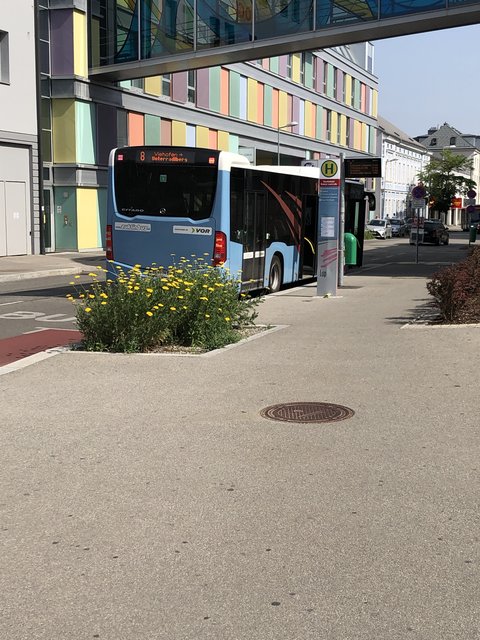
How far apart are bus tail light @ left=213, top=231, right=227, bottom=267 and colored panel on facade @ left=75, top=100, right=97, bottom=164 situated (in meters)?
20.4

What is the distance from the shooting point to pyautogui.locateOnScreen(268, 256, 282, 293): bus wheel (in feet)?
62.2

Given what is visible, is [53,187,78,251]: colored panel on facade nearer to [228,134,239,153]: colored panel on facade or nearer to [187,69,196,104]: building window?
[187,69,196,104]: building window

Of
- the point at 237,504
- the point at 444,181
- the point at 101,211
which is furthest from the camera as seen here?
the point at 444,181

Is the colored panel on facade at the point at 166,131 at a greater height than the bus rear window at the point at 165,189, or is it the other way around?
the colored panel on facade at the point at 166,131

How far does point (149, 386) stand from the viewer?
797cm

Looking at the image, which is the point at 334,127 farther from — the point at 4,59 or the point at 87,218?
the point at 4,59

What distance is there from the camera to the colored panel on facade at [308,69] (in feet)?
188

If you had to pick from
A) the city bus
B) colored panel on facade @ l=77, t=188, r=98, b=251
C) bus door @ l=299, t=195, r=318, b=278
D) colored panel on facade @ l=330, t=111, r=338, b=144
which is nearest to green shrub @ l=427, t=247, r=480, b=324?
the city bus

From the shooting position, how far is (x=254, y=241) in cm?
1744

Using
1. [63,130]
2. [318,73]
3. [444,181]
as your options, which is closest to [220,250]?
[63,130]

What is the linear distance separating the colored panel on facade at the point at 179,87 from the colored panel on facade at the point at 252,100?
7818 mm

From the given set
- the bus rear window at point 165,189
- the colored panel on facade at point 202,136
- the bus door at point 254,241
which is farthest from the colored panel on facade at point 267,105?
the bus rear window at point 165,189

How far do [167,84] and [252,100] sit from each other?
10098 mm

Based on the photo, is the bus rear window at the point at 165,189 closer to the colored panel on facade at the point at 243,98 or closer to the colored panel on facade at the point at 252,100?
the colored panel on facade at the point at 243,98
